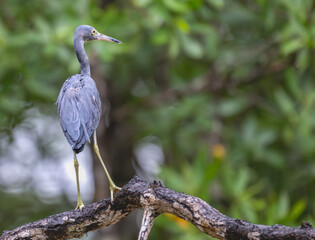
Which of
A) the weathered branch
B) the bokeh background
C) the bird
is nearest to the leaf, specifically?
the bokeh background

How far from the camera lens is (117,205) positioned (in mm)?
3932

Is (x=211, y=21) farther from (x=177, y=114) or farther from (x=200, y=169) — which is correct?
(x=200, y=169)

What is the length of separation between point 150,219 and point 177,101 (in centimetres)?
563

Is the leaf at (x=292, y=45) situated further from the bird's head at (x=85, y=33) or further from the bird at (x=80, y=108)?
the bird at (x=80, y=108)

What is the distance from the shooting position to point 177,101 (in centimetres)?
923

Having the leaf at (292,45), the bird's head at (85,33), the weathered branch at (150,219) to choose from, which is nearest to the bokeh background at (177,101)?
the leaf at (292,45)

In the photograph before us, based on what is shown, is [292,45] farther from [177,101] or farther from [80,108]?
[80,108]

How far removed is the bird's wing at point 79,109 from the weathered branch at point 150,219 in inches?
22.2

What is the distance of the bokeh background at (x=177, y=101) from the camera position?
7.31 meters

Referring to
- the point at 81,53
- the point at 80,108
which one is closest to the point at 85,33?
the point at 81,53

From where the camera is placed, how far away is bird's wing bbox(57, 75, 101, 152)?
4160 millimetres

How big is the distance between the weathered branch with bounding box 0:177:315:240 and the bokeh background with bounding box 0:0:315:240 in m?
3.04

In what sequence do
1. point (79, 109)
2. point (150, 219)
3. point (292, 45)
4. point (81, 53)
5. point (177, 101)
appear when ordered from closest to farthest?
1. point (150, 219)
2. point (79, 109)
3. point (81, 53)
4. point (292, 45)
5. point (177, 101)

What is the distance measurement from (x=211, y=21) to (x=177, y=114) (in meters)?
2.07
